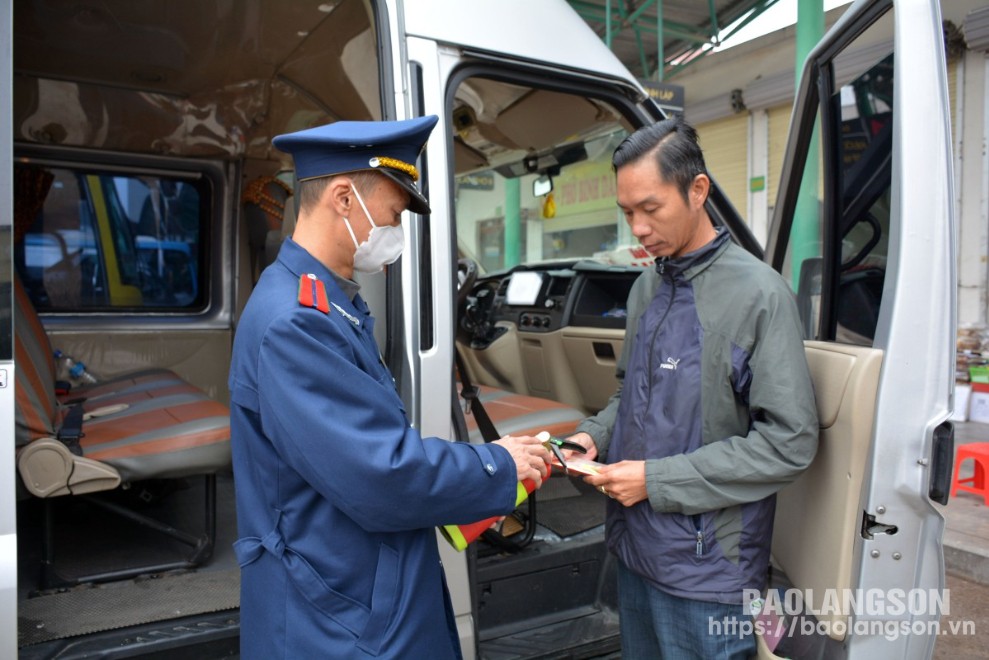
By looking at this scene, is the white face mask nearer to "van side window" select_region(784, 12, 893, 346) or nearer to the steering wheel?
"van side window" select_region(784, 12, 893, 346)

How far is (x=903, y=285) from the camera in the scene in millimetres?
1625

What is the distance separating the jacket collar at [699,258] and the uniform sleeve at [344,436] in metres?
0.77

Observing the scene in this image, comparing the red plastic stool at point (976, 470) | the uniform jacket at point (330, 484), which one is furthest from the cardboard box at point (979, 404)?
the uniform jacket at point (330, 484)

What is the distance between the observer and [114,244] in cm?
445

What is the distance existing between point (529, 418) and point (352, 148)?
1.90m

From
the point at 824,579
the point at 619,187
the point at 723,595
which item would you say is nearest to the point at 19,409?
the point at 619,187

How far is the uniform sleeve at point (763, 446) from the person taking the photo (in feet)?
5.11

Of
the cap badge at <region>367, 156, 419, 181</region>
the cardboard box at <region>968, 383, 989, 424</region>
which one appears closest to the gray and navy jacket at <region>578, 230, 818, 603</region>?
the cap badge at <region>367, 156, 419, 181</region>

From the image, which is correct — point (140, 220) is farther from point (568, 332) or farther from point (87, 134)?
point (568, 332)

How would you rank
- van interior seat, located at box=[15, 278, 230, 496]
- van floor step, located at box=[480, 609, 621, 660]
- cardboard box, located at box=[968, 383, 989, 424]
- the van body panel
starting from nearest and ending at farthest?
the van body panel < van floor step, located at box=[480, 609, 621, 660] < van interior seat, located at box=[15, 278, 230, 496] < cardboard box, located at box=[968, 383, 989, 424]

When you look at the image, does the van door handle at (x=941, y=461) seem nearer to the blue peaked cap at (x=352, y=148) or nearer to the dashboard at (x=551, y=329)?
the blue peaked cap at (x=352, y=148)

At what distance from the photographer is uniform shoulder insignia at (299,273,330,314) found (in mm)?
1321

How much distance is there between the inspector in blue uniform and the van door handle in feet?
3.27

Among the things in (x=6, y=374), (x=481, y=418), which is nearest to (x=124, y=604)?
(x=6, y=374)
